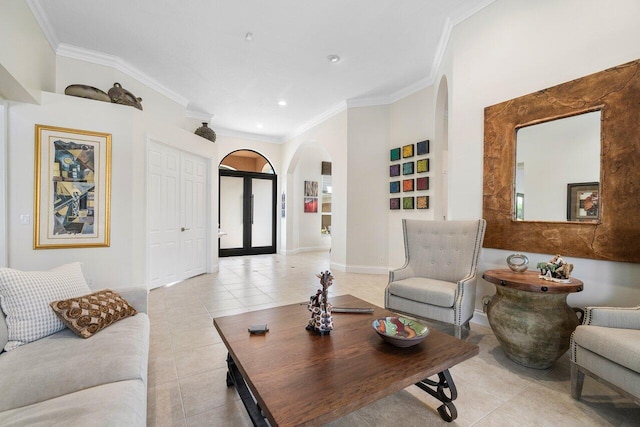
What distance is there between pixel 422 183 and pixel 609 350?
3.37 m

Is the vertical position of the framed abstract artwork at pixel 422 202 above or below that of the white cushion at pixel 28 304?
above

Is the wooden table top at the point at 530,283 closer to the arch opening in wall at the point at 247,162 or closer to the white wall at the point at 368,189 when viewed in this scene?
the white wall at the point at 368,189

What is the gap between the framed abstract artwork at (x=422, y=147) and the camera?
4.60m

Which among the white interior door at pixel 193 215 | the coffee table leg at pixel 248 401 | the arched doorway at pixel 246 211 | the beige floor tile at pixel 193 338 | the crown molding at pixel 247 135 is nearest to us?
the coffee table leg at pixel 248 401

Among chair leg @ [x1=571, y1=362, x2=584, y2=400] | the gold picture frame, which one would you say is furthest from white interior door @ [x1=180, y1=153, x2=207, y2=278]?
chair leg @ [x1=571, y1=362, x2=584, y2=400]

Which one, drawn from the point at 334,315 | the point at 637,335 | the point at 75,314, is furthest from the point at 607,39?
the point at 75,314

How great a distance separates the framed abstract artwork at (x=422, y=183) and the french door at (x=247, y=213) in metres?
4.45

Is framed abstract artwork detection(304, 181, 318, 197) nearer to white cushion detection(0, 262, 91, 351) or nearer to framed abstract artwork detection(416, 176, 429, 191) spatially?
framed abstract artwork detection(416, 176, 429, 191)

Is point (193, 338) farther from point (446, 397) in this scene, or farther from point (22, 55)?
point (22, 55)

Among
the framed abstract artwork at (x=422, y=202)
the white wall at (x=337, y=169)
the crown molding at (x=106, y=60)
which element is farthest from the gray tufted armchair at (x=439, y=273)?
the crown molding at (x=106, y=60)

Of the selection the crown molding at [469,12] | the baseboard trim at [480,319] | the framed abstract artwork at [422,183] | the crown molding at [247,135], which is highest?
the crown molding at [469,12]

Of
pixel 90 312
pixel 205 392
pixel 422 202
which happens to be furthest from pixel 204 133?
pixel 205 392

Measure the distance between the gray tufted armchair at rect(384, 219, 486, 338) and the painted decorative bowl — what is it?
89 centimetres

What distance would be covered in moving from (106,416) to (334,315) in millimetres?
1300
